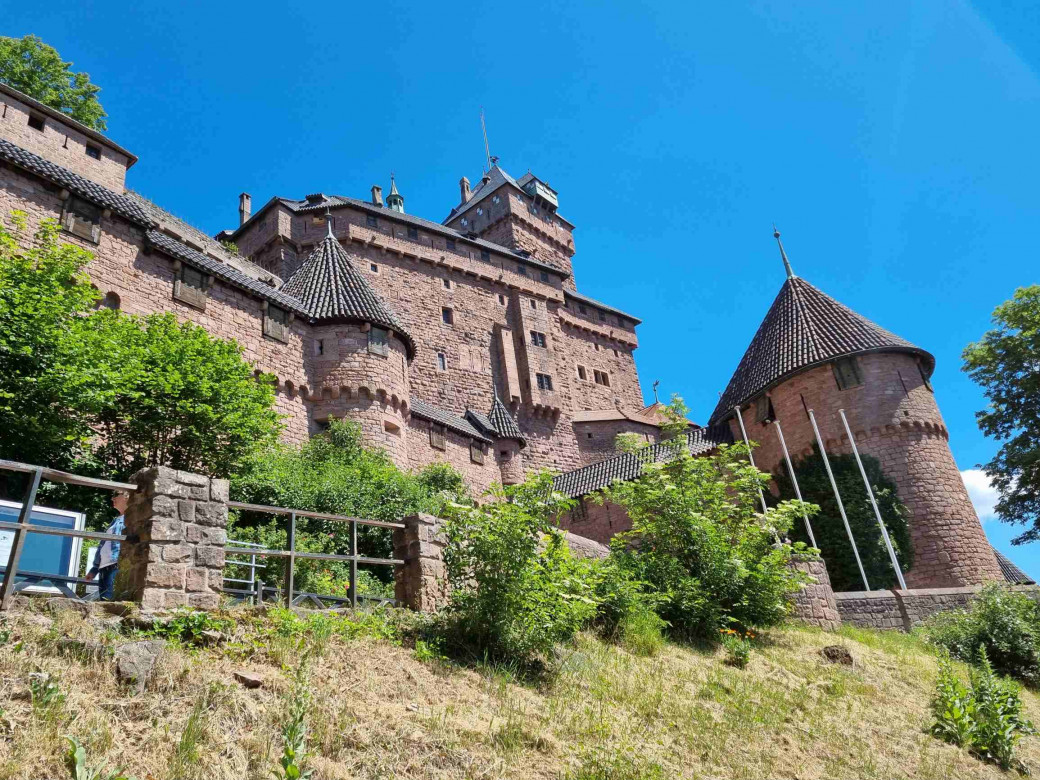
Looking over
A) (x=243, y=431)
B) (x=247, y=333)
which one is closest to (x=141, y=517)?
(x=243, y=431)

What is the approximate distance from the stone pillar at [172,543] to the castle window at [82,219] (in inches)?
512

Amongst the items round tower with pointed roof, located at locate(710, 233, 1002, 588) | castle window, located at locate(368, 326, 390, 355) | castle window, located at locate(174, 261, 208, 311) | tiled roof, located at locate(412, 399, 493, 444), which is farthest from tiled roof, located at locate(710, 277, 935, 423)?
castle window, located at locate(174, 261, 208, 311)

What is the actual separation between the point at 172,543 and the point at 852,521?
61.6 feet

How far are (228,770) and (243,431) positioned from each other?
9921mm

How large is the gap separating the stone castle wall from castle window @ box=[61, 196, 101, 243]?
1983cm

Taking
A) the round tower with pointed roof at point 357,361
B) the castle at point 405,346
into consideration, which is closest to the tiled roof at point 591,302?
the castle at point 405,346

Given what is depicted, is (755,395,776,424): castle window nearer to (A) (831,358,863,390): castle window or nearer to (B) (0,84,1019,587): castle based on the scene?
(B) (0,84,1019,587): castle

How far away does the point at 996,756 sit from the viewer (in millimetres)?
7914

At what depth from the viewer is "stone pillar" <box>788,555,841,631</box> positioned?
13195mm

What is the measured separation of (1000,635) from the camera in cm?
1252

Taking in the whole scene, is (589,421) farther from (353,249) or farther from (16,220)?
(16,220)

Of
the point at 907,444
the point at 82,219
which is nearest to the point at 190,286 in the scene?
the point at 82,219

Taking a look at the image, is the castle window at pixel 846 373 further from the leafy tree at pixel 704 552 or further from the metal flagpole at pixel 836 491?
the leafy tree at pixel 704 552

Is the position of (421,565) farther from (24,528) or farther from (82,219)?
(82,219)
